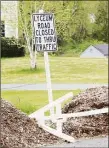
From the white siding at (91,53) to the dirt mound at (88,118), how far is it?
1822 centimetres

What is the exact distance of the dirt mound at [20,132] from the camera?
716 cm

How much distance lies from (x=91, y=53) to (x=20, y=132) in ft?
68.8

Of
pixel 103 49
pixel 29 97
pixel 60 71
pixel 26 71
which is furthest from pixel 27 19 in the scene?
pixel 29 97

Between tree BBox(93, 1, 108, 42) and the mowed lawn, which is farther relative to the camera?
tree BBox(93, 1, 108, 42)

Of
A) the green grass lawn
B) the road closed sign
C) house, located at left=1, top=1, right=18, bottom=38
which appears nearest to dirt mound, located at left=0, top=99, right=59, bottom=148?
the road closed sign

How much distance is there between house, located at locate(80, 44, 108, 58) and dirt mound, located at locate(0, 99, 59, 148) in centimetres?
2010

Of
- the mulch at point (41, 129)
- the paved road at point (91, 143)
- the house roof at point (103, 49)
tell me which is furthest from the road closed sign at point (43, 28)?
the house roof at point (103, 49)

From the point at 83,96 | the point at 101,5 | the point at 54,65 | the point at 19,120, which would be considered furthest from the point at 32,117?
the point at 101,5

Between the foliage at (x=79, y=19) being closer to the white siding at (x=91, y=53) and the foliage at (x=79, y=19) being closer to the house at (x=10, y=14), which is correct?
the house at (x=10, y=14)

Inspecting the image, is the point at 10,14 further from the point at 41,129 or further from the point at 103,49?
the point at 41,129

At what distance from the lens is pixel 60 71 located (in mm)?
23156

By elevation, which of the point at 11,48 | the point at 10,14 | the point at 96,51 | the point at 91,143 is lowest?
the point at 96,51

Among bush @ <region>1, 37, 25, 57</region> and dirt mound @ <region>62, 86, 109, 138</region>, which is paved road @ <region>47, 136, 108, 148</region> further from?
bush @ <region>1, 37, 25, 57</region>

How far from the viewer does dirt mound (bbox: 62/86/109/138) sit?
8055 mm
